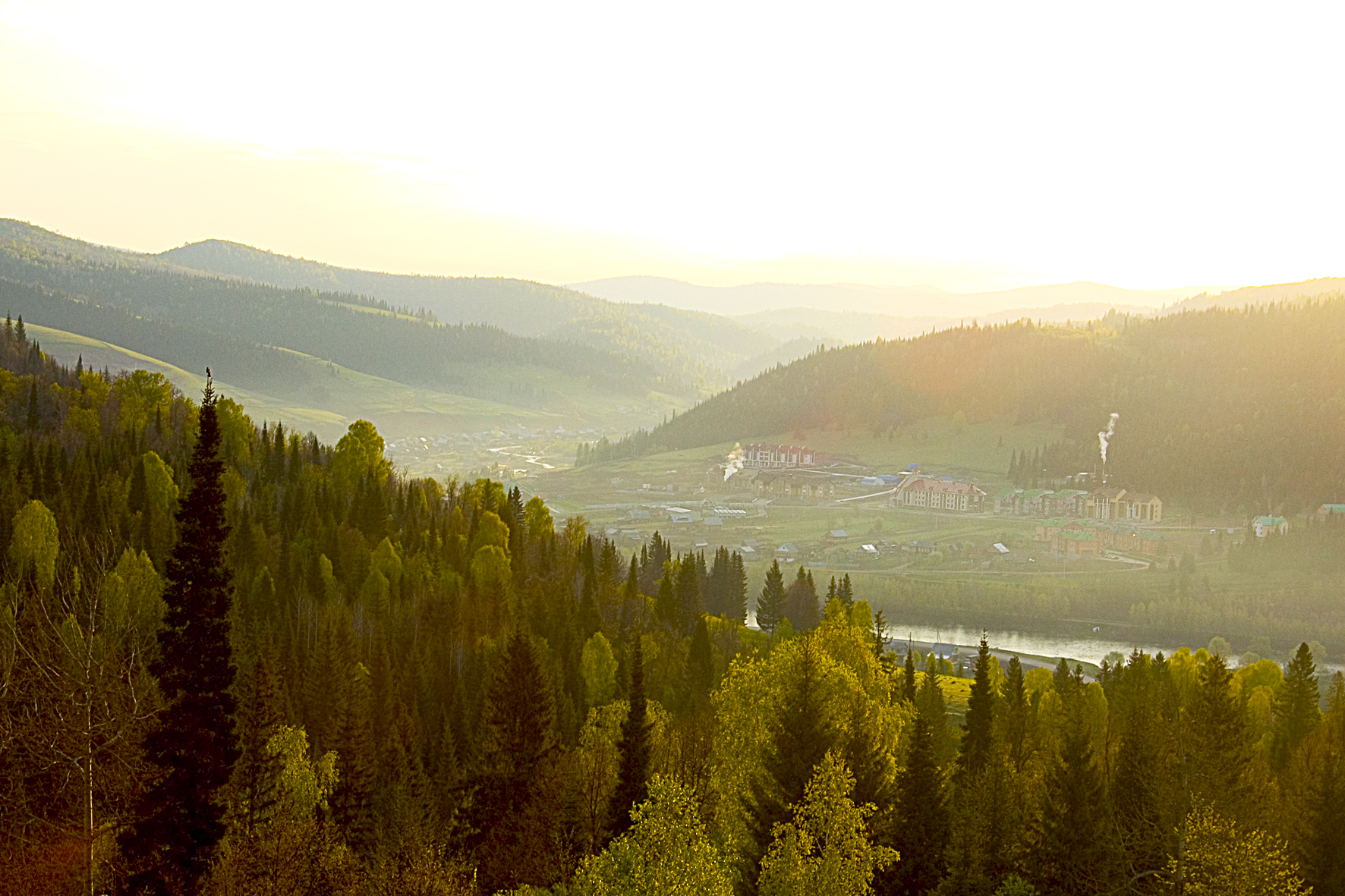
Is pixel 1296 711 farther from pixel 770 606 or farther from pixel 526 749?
pixel 770 606

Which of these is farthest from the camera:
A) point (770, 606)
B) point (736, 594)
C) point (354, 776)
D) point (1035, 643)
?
point (1035, 643)

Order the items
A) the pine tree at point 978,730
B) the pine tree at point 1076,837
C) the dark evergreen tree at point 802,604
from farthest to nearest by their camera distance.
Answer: the dark evergreen tree at point 802,604 → the pine tree at point 978,730 → the pine tree at point 1076,837

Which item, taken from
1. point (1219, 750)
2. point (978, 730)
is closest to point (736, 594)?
point (978, 730)

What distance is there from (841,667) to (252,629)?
160 ft

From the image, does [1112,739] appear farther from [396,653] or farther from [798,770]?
[396,653]

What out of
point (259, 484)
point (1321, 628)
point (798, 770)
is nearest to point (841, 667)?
point (798, 770)

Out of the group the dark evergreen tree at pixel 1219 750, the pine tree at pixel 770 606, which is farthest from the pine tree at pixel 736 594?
the dark evergreen tree at pixel 1219 750

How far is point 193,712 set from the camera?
40.7 meters

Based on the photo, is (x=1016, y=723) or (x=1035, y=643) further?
(x=1035, y=643)

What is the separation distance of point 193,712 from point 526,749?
81.4 feet

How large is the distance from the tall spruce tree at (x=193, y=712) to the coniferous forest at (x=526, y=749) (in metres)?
0.11

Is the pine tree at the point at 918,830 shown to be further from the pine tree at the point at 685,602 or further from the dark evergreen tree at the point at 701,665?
the pine tree at the point at 685,602

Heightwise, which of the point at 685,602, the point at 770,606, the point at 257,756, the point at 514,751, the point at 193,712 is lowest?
the point at 770,606

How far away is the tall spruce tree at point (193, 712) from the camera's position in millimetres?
39656
